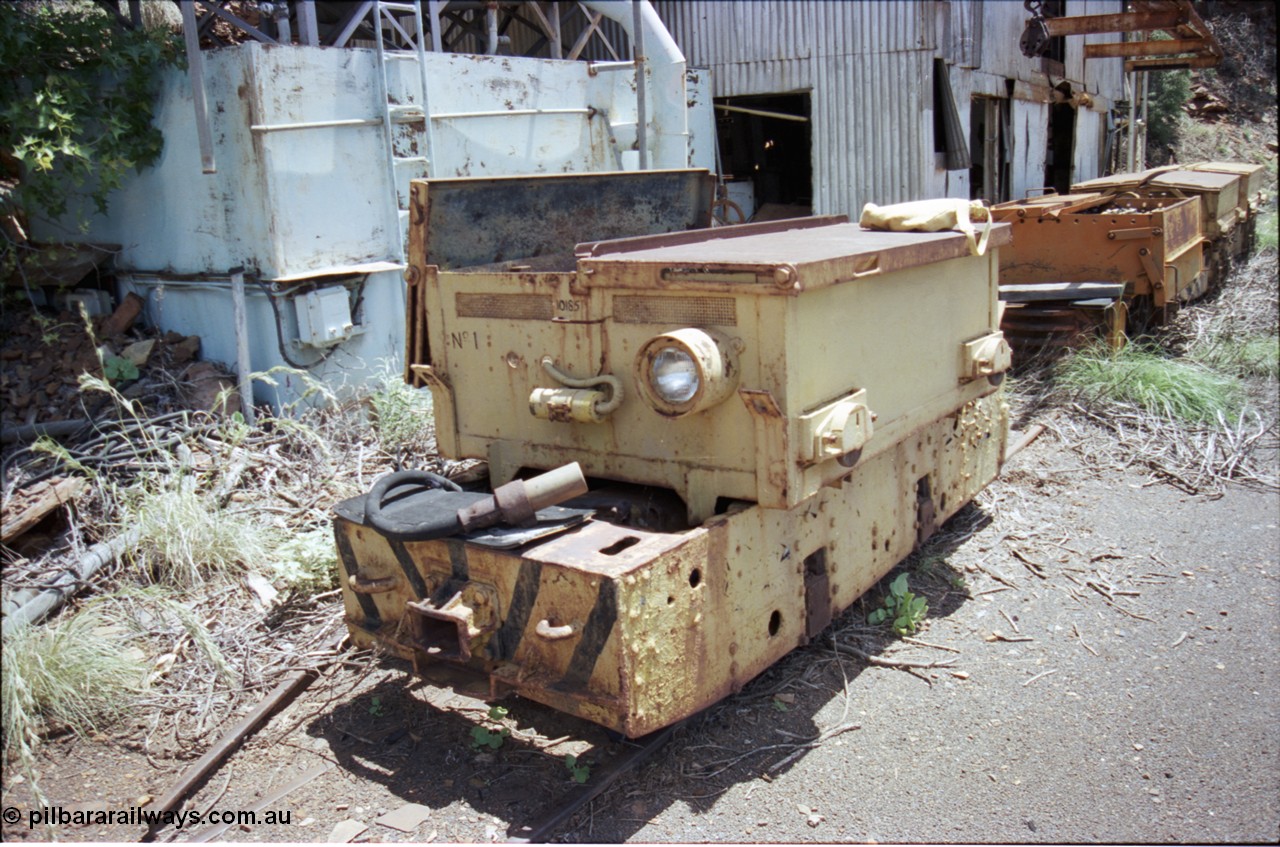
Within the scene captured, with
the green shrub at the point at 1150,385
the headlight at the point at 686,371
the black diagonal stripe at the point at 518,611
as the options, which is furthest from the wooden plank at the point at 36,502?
the green shrub at the point at 1150,385

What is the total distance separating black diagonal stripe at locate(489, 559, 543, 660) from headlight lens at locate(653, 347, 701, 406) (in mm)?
639

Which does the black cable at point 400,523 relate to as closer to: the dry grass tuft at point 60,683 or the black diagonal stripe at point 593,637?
the black diagonal stripe at point 593,637

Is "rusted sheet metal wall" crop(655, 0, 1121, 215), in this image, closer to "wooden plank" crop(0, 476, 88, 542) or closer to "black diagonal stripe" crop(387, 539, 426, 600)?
"wooden plank" crop(0, 476, 88, 542)

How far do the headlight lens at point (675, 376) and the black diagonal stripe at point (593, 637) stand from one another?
0.63 m

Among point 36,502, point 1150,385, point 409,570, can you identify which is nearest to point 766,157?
point 1150,385

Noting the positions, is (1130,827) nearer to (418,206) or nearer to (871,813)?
(871,813)

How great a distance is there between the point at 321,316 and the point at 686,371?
3799 millimetres

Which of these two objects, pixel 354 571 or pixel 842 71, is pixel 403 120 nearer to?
pixel 354 571

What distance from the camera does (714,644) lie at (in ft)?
10.6

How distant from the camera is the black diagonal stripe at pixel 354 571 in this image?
3.58 metres

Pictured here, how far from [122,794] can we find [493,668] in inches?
52.8

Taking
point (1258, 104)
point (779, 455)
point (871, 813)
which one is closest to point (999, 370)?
point (779, 455)

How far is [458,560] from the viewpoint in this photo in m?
3.25

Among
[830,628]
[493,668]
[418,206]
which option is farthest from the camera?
[830,628]
